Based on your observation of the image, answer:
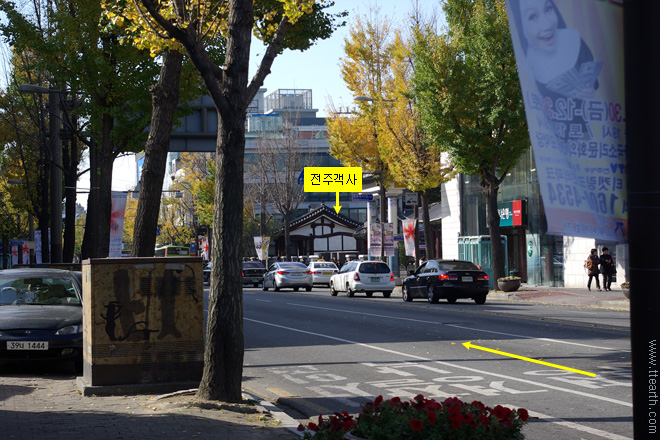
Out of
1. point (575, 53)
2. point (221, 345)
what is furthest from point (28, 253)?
point (575, 53)

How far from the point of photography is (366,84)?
4238 cm

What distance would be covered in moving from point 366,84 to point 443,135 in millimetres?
10068

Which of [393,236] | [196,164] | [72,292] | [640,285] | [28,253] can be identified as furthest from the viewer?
[196,164]

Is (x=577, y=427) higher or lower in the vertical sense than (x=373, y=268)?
lower

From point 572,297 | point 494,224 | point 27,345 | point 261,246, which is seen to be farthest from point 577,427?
point 261,246

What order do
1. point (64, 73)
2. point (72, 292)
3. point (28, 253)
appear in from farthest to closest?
point (28, 253), point (64, 73), point (72, 292)

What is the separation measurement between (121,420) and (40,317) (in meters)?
5.01

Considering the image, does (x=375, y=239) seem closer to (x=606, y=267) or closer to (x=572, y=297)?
(x=606, y=267)

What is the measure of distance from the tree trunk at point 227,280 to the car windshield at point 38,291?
5.42 m

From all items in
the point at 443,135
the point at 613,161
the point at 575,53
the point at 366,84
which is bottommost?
the point at 613,161

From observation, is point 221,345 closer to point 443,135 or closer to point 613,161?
point 613,161

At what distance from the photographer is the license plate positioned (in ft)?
39.6

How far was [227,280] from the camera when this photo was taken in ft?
29.3

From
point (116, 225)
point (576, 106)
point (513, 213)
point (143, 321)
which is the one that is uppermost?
point (513, 213)
